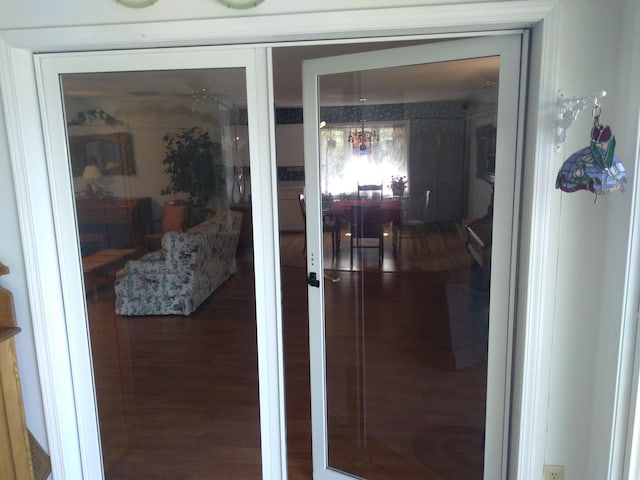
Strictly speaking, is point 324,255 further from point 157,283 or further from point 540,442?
point 157,283

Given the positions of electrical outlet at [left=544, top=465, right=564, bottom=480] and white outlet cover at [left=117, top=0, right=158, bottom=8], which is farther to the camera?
electrical outlet at [left=544, top=465, right=564, bottom=480]

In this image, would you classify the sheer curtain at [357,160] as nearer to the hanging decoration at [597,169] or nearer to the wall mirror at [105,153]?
the hanging decoration at [597,169]

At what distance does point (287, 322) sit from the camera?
14.4ft

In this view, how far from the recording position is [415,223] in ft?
6.90

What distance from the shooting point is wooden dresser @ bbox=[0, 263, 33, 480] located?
178 cm

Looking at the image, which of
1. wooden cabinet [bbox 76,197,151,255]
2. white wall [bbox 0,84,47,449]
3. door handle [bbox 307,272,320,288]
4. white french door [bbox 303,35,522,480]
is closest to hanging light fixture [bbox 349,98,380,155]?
white french door [bbox 303,35,522,480]

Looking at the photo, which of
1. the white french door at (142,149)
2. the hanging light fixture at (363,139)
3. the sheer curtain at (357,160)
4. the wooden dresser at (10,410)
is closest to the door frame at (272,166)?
the white french door at (142,149)

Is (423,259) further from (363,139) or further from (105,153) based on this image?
(105,153)

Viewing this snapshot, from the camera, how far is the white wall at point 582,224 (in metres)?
1.49

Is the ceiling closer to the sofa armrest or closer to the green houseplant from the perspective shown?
the green houseplant

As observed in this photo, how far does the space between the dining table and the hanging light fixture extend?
0.23 m

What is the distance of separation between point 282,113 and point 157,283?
21.3 ft

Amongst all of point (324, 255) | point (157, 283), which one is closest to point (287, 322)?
point (157, 283)

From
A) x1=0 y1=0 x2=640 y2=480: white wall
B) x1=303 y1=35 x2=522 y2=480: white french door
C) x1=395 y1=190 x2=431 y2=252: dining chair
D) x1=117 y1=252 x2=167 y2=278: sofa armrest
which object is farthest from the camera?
x1=117 y1=252 x2=167 y2=278: sofa armrest
